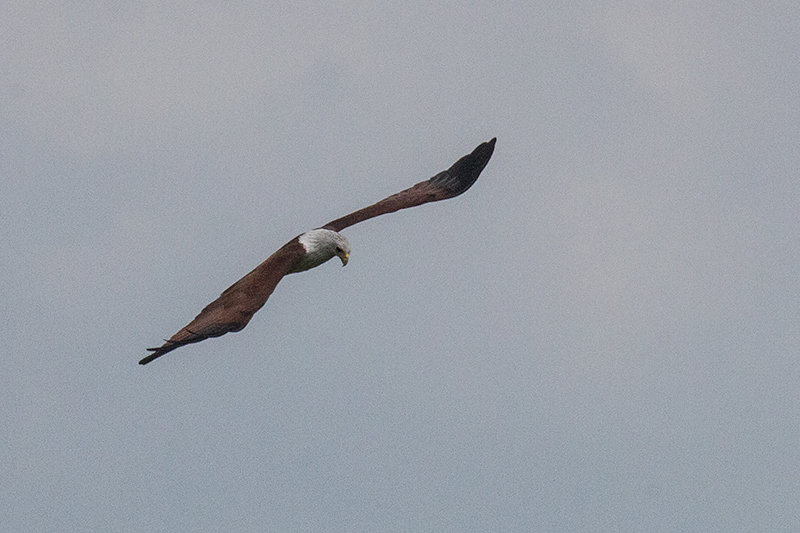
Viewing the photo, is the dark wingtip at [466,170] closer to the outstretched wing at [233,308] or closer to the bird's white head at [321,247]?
the bird's white head at [321,247]

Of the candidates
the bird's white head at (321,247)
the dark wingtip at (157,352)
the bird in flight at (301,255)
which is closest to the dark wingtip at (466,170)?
the bird in flight at (301,255)

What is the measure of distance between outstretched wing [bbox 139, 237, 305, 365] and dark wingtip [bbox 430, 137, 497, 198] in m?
4.61

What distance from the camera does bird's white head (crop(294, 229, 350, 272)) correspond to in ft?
67.9

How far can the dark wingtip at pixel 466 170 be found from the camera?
2334 cm

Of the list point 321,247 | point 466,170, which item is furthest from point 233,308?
point 466,170

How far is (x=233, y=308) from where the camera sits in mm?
18016

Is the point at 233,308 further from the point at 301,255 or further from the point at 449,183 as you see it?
the point at 449,183

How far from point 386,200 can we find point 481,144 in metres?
1.94

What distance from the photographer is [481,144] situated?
76.4ft

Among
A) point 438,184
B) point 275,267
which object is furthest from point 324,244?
point 438,184

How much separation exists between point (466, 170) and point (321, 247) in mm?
3735

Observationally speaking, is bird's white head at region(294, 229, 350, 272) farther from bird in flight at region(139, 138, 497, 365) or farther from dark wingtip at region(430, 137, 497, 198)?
dark wingtip at region(430, 137, 497, 198)

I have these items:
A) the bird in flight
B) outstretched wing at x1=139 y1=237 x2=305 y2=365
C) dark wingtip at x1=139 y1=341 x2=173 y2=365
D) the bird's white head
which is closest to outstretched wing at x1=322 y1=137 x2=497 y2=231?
the bird in flight

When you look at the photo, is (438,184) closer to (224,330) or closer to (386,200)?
(386,200)
